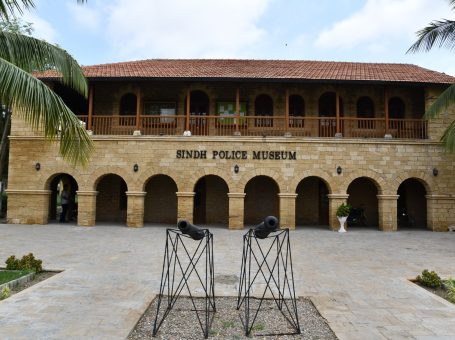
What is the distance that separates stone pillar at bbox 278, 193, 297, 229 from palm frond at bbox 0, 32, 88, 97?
928 centimetres

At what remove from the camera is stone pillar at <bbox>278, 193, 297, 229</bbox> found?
14360 millimetres

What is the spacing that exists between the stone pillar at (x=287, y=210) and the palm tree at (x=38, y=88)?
363 inches

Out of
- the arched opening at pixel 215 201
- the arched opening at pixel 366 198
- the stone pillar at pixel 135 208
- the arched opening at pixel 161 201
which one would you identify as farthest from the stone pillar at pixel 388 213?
the stone pillar at pixel 135 208

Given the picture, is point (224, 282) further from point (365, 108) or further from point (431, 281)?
point (365, 108)

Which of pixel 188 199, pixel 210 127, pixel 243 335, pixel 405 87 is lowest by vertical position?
pixel 243 335

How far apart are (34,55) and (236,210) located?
31.3ft

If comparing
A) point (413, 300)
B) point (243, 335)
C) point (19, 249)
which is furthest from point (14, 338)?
point (19, 249)

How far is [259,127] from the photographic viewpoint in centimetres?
1612

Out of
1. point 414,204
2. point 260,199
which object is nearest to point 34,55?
point 260,199

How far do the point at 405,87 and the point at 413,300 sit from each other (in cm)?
1266

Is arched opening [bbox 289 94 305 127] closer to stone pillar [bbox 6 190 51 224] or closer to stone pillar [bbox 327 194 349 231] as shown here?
stone pillar [bbox 327 194 349 231]

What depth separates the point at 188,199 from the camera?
14.5 metres

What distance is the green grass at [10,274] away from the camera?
20.4ft

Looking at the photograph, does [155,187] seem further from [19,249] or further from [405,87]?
[405,87]
